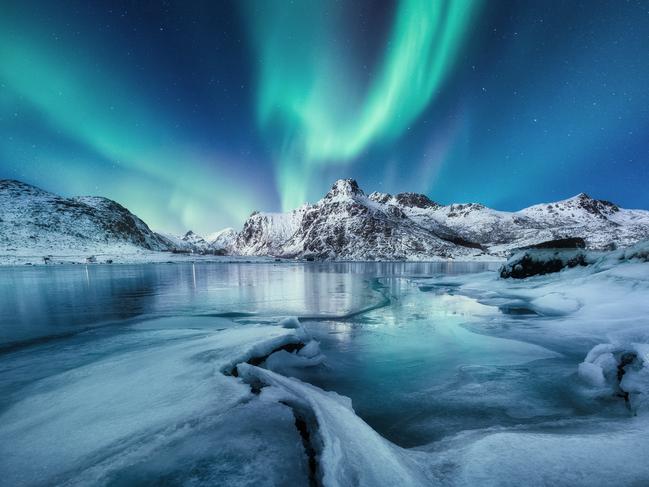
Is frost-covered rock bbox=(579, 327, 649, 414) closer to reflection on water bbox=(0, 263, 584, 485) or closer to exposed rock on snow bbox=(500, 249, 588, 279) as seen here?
reflection on water bbox=(0, 263, 584, 485)

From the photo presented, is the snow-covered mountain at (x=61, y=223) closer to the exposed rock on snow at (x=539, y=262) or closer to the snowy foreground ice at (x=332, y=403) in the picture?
the snowy foreground ice at (x=332, y=403)

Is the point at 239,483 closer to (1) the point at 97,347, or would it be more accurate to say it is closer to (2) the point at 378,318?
(1) the point at 97,347

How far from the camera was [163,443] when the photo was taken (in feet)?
9.61

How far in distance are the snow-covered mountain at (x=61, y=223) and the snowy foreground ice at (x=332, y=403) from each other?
14190cm

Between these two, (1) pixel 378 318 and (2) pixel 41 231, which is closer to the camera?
(1) pixel 378 318

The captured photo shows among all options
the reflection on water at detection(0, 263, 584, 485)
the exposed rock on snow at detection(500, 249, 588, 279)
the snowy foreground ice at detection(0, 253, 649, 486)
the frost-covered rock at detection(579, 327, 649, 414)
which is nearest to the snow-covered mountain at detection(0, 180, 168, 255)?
the reflection on water at detection(0, 263, 584, 485)

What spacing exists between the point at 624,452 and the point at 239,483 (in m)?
3.61

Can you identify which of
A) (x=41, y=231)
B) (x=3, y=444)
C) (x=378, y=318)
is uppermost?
(x=41, y=231)

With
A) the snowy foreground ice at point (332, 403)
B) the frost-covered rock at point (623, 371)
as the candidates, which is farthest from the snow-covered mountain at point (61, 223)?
the frost-covered rock at point (623, 371)

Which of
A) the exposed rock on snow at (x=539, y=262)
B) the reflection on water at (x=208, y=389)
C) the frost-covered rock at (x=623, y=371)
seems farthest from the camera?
the exposed rock on snow at (x=539, y=262)

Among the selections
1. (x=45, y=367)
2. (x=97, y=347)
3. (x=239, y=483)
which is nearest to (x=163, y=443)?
(x=239, y=483)

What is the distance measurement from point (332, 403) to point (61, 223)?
18468 cm

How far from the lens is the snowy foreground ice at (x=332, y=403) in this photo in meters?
2.66

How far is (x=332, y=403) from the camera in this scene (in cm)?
401
